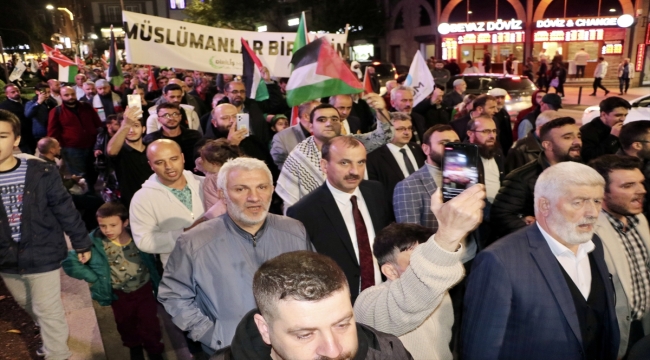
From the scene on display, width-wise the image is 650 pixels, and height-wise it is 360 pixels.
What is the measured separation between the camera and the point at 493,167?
5.20m

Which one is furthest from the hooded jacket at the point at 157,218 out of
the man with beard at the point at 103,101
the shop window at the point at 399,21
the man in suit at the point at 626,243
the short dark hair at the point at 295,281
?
the shop window at the point at 399,21

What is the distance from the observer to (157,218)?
13.9ft

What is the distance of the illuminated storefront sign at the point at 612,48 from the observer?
28359 millimetres

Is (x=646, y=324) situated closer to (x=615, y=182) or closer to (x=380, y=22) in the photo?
(x=615, y=182)

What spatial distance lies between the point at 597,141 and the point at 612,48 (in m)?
26.1

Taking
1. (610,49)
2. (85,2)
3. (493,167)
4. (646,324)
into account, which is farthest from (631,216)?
(85,2)

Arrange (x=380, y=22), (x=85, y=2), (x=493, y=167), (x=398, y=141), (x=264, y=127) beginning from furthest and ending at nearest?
1. (x=85, y=2)
2. (x=380, y=22)
3. (x=264, y=127)
4. (x=398, y=141)
5. (x=493, y=167)

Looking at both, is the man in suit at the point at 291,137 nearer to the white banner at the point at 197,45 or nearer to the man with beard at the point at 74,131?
the white banner at the point at 197,45

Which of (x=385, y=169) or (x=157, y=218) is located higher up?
(x=385, y=169)

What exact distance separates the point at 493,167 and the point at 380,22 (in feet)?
114

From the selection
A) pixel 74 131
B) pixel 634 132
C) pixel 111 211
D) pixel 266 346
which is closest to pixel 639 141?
pixel 634 132

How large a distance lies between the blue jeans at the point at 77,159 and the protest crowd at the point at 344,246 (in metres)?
2.86

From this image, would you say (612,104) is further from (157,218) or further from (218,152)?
(157,218)

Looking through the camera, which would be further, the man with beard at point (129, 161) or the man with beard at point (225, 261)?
the man with beard at point (129, 161)
